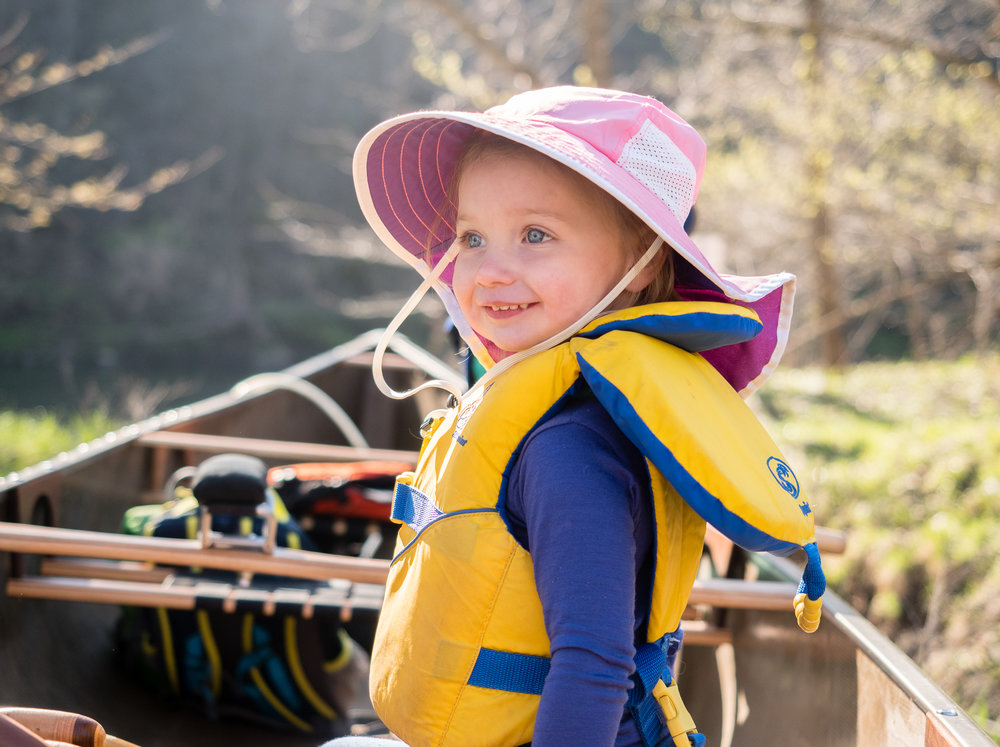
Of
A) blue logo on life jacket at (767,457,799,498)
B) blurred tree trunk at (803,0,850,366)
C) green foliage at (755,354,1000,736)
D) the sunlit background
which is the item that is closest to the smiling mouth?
blue logo on life jacket at (767,457,799,498)

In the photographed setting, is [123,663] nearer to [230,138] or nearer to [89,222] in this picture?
[89,222]

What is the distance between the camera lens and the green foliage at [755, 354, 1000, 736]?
11.0 ft

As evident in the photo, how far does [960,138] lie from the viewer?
7215 millimetres

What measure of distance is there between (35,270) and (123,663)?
21756mm

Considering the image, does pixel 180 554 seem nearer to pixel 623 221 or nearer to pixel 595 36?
pixel 623 221

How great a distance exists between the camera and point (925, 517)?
4.62 meters

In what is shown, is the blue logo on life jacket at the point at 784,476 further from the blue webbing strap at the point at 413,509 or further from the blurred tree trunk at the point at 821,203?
the blurred tree trunk at the point at 821,203

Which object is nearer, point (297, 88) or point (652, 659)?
point (652, 659)

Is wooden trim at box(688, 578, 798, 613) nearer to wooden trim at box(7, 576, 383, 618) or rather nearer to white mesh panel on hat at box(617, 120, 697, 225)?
wooden trim at box(7, 576, 383, 618)

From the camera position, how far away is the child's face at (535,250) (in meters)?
1.15

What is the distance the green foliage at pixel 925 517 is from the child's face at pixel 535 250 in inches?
88.9

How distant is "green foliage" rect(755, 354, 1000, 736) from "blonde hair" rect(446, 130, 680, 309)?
2.14 metres

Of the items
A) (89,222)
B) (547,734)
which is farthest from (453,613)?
(89,222)

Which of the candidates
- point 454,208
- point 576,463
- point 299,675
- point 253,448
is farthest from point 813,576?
point 253,448
